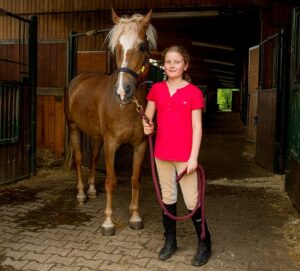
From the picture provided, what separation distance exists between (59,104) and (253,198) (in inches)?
153

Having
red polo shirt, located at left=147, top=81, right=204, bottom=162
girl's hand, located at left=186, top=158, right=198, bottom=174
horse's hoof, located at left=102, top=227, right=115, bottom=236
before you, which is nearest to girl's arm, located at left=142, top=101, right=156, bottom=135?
red polo shirt, located at left=147, top=81, right=204, bottom=162

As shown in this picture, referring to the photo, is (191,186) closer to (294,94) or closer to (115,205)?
(115,205)

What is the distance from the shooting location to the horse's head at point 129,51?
3096mm

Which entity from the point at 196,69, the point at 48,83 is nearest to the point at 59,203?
the point at 48,83

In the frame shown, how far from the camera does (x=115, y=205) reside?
4.42m

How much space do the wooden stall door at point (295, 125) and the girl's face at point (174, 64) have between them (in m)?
1.76

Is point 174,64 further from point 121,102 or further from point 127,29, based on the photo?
point 127,29

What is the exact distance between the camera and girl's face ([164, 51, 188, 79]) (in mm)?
2855

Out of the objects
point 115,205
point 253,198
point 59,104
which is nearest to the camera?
point 115,205

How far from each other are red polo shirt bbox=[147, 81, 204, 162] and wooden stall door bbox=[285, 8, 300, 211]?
1673mm

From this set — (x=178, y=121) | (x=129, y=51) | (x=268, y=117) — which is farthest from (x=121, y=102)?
(x=268, y=117)

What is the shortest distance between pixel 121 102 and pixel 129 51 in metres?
0.41

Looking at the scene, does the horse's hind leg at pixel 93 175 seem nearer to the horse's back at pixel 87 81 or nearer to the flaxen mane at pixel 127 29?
the horse's back at pixel 87 81

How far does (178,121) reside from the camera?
2857mm
